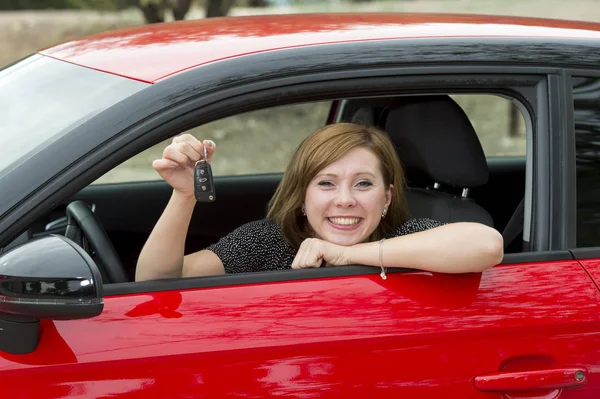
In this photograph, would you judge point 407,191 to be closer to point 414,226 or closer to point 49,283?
point 414,226

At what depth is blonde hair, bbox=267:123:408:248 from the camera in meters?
2.33

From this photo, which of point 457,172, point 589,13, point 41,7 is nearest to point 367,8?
point 589,13

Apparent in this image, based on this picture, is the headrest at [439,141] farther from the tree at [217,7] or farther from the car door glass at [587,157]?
the tree at [217,7]

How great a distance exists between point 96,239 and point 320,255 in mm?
628

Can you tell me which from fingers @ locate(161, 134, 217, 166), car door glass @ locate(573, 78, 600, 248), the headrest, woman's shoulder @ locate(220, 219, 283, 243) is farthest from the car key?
the headrest

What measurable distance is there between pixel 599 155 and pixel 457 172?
587 mm

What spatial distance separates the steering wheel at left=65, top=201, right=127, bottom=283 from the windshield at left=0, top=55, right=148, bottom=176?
361 mm

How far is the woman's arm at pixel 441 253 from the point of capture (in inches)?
76.1

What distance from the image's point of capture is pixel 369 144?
7.80 ft

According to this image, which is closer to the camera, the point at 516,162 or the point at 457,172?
the point at 457,172

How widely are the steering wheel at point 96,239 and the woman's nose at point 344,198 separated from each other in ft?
1.80

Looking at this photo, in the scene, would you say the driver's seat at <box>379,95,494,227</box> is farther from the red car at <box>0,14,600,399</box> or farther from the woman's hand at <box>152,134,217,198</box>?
the woman's hand at <box>152,134,217,198</box>

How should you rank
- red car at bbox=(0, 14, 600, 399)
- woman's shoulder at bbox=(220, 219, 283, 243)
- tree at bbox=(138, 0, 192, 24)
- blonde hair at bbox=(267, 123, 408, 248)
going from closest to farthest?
red car at bbox=(0, 14, 600, 399) < blonde hair at bbox=(267, 123, 408, 248) < woman's shoulder at bbox=(220, 219, 283, 243) < tree at bbox=(138, 0, 192, 24)

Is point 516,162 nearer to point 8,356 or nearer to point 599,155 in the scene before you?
point 599,155
